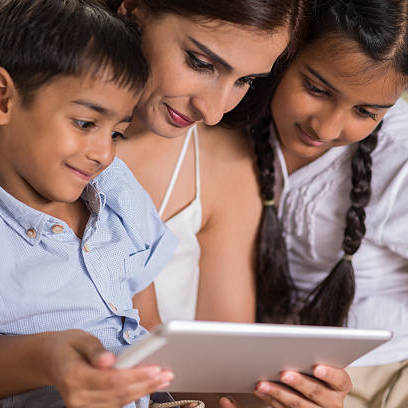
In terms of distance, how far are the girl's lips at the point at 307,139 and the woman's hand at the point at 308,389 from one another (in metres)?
0.61

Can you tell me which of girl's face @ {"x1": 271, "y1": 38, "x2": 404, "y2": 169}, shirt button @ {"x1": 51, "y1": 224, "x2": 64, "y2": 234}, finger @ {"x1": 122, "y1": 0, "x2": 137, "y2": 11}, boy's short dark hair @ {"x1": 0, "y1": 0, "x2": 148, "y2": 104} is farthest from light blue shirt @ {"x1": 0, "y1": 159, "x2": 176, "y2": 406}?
girl's face @ {"x1": 271, "y1": 38, "x2": 404, "y2": 169}

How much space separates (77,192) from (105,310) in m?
0.23

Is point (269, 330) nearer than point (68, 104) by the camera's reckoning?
Yes

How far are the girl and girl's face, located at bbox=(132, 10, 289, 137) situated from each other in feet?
0.65

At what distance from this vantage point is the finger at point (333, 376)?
115 centimetres

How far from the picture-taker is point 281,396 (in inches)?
47.2

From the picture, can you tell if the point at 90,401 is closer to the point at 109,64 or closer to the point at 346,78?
the point at 109,64

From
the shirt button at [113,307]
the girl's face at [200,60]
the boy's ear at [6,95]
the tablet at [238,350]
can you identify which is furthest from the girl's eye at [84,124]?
the tablet at [238,350]

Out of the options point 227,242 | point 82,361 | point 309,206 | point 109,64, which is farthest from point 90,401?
point 309,206

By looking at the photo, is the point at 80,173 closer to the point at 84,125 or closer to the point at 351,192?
the point at 84,125

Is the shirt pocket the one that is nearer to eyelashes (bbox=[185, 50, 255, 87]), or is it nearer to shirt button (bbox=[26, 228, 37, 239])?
shirt button (bbox=[26, 228, 37, 239])

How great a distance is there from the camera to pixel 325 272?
5.97 feet

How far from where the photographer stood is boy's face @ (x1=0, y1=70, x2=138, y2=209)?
3.67ft

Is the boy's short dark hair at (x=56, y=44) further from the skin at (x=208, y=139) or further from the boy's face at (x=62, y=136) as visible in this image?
the skin at (x=208, y=139)
